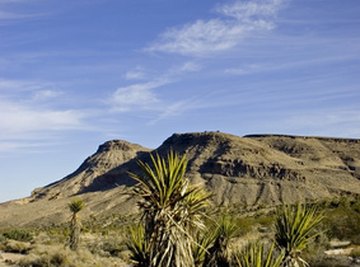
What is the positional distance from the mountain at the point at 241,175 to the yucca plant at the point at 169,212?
75.4 metres

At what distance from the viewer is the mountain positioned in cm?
10100

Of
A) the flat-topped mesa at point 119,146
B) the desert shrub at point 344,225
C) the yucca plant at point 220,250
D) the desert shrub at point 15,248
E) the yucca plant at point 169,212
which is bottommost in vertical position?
the desert shrub at point 344,225

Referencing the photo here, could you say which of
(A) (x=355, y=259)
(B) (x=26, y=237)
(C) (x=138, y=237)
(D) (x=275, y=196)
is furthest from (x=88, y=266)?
(D) (x=275, y=196)

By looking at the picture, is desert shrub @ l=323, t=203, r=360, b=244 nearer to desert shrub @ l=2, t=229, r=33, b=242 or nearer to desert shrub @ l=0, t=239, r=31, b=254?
desert shrub @ l=0, t=239, r=31, b=254

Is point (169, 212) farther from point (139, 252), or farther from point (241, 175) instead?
point (241, 175)

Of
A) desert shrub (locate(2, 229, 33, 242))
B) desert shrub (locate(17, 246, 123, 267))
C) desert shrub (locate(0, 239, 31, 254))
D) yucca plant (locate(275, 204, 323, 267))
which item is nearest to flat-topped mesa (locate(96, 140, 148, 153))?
desert shrub (locate(2, 229, 33, 242))

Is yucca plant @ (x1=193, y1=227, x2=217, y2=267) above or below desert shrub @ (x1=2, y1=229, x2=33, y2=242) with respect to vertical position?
above

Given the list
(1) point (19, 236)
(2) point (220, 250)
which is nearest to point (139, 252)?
(2) point (220, 250)

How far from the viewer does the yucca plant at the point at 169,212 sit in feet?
32.5

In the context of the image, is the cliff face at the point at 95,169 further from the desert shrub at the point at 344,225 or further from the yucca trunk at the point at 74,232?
the desert shrub at the point at 344,225

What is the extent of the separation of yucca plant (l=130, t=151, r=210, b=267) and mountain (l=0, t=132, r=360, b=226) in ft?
247

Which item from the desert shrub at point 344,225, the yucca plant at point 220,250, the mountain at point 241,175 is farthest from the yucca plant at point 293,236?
the mountain at point 241,175

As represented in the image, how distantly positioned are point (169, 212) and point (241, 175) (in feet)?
337

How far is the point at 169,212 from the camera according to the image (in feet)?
32.8
